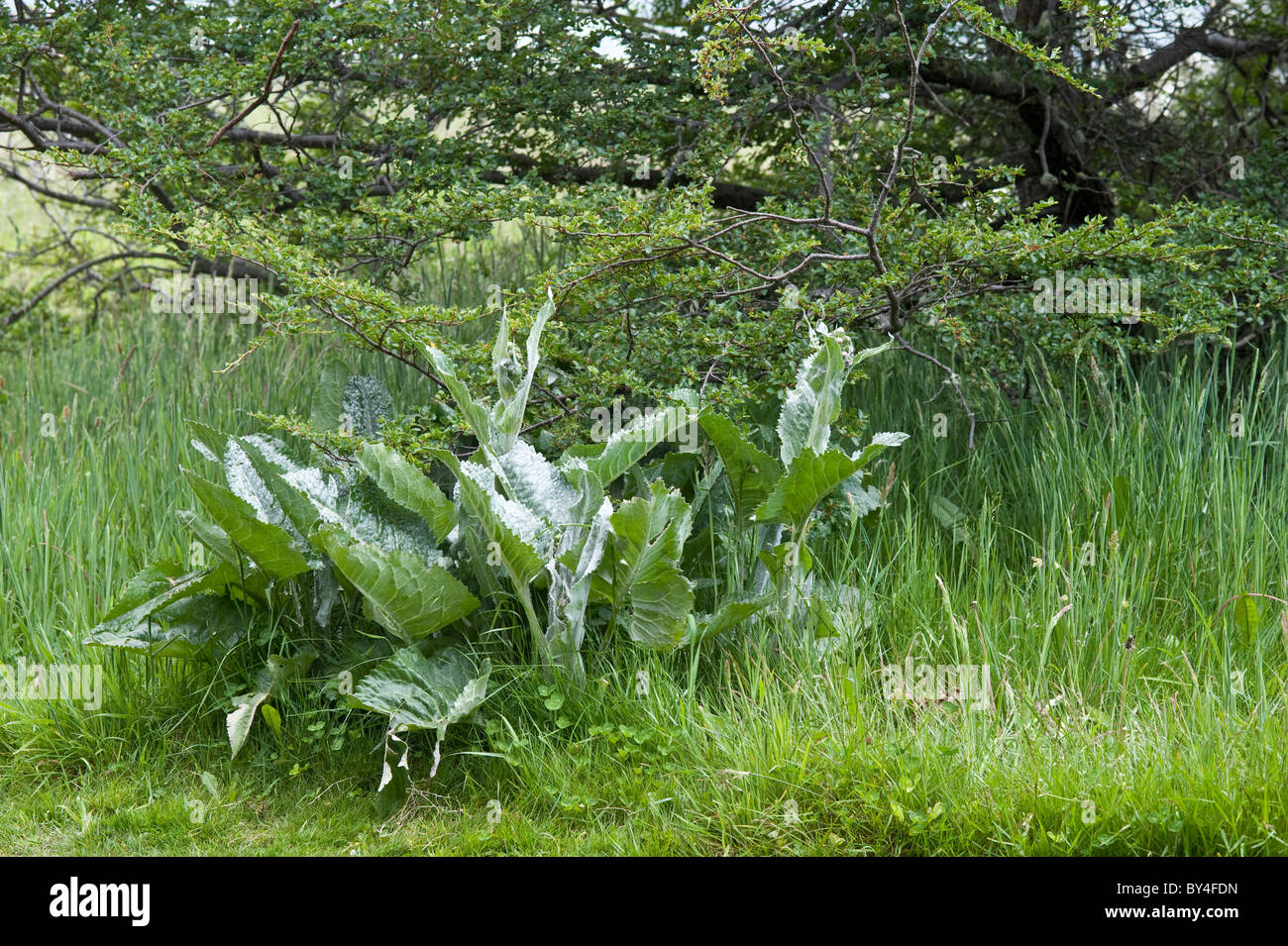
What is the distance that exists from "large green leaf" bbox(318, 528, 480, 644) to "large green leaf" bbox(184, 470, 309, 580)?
4.0 inches

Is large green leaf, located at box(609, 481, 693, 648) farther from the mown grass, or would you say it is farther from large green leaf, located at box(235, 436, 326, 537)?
large green leaf, located at box(235, 436, 326, 537)

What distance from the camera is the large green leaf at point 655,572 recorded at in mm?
2475

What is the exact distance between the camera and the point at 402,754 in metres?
2.51

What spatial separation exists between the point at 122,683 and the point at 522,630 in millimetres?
1149

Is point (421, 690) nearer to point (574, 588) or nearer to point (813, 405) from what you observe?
point (574, 588)

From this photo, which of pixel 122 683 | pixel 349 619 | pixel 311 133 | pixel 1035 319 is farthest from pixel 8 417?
pixel 1035 319

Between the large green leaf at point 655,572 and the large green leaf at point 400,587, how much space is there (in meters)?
0.40

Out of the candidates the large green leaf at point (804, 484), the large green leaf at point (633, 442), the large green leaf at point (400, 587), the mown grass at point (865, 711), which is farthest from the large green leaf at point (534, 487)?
the large green leaf at point (804, 484)

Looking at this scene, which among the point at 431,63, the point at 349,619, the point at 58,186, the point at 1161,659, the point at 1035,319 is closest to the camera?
the point at 1161,659

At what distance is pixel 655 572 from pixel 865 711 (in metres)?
0.63

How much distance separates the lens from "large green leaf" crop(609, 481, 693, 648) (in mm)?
2475

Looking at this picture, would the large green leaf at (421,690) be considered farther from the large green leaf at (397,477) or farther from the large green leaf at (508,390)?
the large green leaf at (508,390)

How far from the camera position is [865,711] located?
253 centimetres

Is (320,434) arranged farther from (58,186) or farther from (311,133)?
(58,186)
